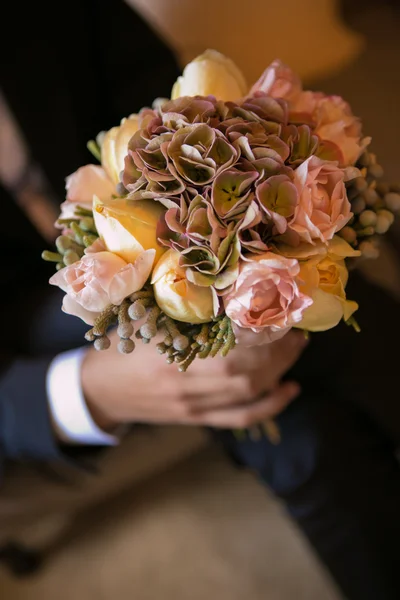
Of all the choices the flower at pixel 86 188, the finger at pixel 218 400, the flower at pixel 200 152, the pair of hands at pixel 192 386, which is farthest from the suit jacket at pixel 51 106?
the flower at pixel 200 152

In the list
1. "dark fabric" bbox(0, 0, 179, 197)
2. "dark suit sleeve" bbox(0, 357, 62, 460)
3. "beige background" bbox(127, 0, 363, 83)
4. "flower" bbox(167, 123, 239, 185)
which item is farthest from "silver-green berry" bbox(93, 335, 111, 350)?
"beige background" bbox(127, 0, 363, 83)

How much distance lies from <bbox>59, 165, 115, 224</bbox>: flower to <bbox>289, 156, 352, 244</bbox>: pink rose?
179 mm

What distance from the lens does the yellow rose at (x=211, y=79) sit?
1.56 ft

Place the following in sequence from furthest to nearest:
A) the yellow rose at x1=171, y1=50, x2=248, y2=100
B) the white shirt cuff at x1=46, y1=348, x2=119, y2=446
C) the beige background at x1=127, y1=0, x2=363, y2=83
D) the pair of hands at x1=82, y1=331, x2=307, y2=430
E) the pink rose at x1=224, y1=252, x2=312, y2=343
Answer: the beige background at x1=127, y1=0, x2=363, y2=83
the white shirt cuff at x1=46, y1=348, x2=119, y2=446
the pair of hands at x1=82, y1=331, x2=307, y2=430
the yellow rose at x1=171, y1=50, x2=248, y2=100
the pink rose at x1=224, y1=252, x2=312, y2=343

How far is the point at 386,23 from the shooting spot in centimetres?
144

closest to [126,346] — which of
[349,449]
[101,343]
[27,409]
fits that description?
[101,343]

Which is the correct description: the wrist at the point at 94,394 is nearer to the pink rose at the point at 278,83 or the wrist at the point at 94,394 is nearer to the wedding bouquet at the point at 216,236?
the wedding bouquet at the point at 216,236

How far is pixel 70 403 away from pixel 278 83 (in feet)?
1.58

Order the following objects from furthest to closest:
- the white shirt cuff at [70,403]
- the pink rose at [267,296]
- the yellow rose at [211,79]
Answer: the white shirt cuff at [70,403] < the yellow rose at [211,79] < the pink rose at [267,296]

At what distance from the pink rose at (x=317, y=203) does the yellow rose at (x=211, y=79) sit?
127 mm

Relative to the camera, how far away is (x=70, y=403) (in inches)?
28.5

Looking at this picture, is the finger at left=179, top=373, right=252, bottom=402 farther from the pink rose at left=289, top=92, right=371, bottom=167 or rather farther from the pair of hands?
the pink rose at left=289, top=92, right=371, bottom=167

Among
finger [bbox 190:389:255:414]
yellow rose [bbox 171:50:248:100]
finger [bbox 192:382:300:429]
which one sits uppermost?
yellow rose [bbox 171:50:248:100]

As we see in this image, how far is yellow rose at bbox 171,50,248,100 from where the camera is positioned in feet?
1.56
